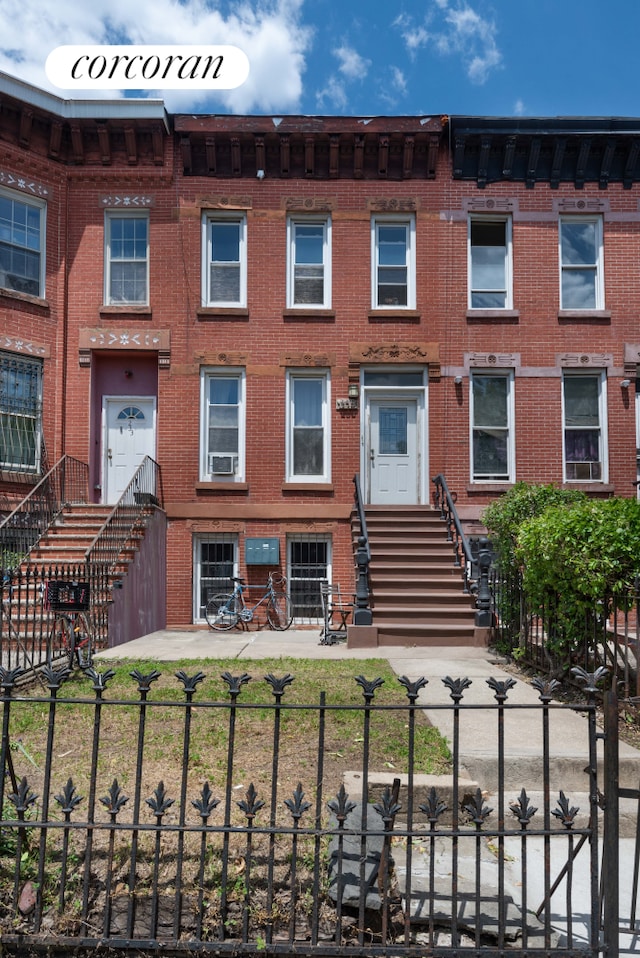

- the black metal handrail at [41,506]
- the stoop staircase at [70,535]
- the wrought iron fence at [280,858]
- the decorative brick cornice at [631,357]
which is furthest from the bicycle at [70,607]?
the decorative brick cornice at [631,357]

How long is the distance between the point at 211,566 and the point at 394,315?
6.44 meters

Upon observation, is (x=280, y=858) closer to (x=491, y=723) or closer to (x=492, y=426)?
(x=491, y=723)

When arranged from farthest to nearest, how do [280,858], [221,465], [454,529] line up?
[221,465] < [454,529] < [280,858]

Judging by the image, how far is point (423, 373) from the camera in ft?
49.5

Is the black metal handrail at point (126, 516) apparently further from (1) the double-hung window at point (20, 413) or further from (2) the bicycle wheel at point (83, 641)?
(1) the double-hung window at point (20, 413)

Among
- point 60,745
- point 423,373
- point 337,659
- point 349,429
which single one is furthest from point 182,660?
point 423,373

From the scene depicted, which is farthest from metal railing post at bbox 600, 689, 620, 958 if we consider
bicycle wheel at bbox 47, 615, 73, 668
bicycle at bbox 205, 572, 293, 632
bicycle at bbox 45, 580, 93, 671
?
bicycle at bbox 205, 572, 293, 632

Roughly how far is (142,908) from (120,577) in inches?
319

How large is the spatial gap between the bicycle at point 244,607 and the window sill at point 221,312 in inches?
212

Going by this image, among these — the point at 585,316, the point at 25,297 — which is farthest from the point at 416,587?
the point at 25,297

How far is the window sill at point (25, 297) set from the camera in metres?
14.2

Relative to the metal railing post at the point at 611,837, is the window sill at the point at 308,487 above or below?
above

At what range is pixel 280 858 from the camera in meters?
3.76

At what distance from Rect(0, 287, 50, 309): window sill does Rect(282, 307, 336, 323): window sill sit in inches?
193
